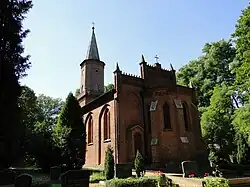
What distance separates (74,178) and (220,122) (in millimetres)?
25326

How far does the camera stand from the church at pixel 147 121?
2473 centimetres

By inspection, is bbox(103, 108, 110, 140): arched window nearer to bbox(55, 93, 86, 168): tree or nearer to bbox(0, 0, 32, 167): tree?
bbox(55, 93, 86, 168): tree

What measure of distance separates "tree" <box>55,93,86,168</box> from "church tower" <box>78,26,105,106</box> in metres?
11.4

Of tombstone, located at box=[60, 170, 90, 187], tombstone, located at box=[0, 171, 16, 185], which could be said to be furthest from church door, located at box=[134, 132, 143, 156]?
tombstone, located at box=[0, 171, 16, 185]

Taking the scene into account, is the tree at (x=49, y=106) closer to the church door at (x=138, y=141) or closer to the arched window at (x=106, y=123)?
the arched window at (x=106, y=123)

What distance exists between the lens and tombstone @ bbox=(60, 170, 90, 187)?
13492 millimetres

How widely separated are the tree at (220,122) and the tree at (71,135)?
16.3 m

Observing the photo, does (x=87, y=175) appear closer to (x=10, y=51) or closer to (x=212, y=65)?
(x=10, y=51)

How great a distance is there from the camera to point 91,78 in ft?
118

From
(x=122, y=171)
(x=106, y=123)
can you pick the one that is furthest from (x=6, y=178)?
(x=106, y=123)

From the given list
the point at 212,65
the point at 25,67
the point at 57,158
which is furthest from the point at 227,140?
the point at 25,67

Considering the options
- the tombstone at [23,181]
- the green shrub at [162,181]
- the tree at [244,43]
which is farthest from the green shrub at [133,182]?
the tree at [244,43]

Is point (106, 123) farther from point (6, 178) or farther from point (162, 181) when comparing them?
point (6, 178)

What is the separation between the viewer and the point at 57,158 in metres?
21.9
